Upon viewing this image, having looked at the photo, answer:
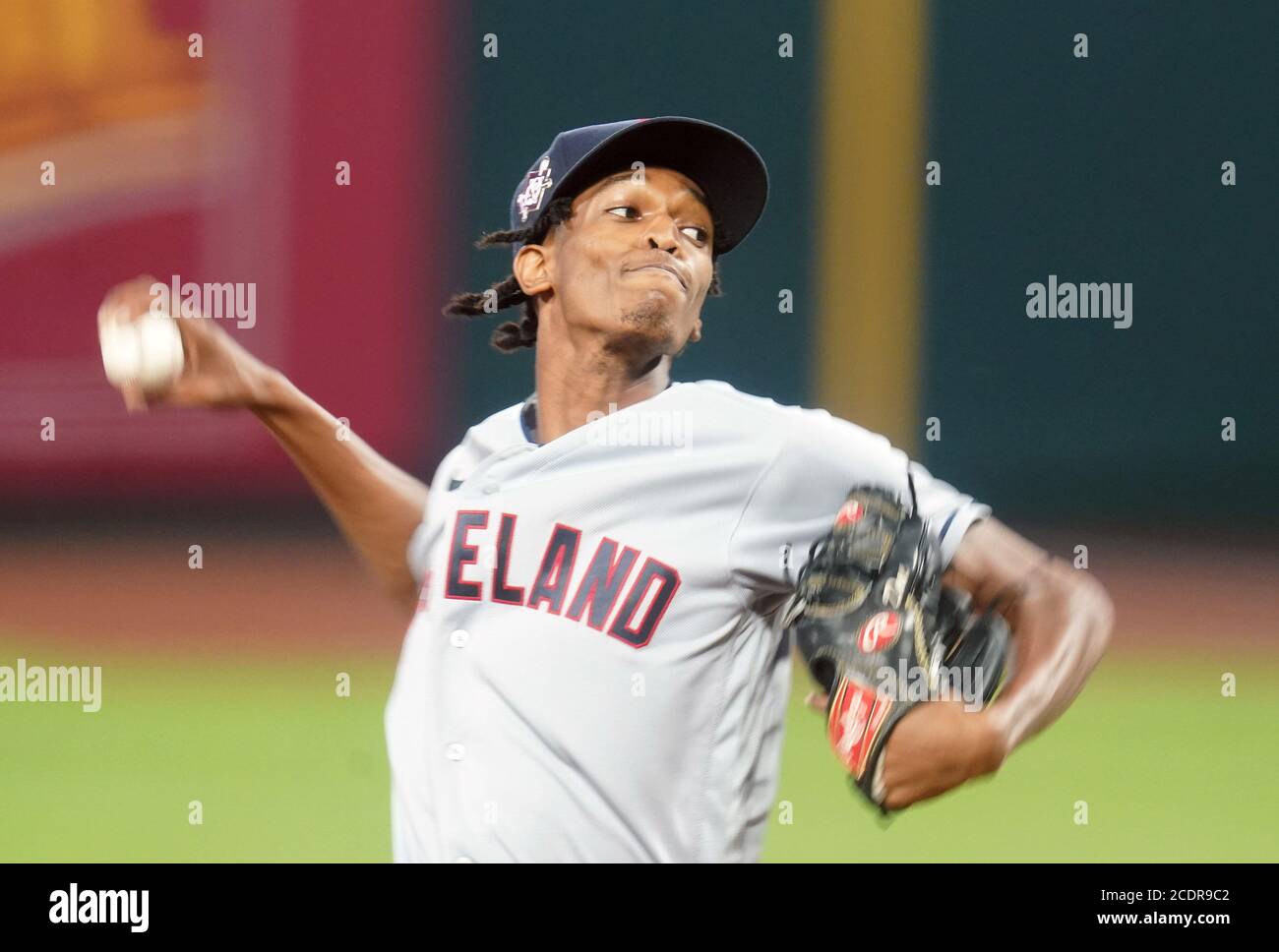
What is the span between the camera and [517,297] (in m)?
2.54

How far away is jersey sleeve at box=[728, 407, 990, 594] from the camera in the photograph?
202cm

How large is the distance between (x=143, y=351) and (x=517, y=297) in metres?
0.64

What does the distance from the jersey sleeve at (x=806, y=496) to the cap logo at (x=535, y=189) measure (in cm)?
52

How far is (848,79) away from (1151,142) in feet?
4.93

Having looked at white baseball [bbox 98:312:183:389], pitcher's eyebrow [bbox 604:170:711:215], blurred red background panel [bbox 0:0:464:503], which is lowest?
white baseball [bbox 98:312:183:389]

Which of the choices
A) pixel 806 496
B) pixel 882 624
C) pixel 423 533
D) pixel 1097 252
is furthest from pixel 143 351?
pixel 1097 252

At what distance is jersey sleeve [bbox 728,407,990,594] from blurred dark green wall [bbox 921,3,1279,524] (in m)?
5.00

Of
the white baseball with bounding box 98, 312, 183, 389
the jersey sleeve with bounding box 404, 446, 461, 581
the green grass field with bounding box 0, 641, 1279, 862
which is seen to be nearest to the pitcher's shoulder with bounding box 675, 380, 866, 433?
the jersey sleeve with bounding box 404, 446, 461, 581

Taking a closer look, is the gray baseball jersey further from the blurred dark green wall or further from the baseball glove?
the blurred dark green wall

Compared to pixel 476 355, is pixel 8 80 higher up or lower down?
higher up

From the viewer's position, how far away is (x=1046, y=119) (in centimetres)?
718

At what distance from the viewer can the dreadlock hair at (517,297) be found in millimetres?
2367
